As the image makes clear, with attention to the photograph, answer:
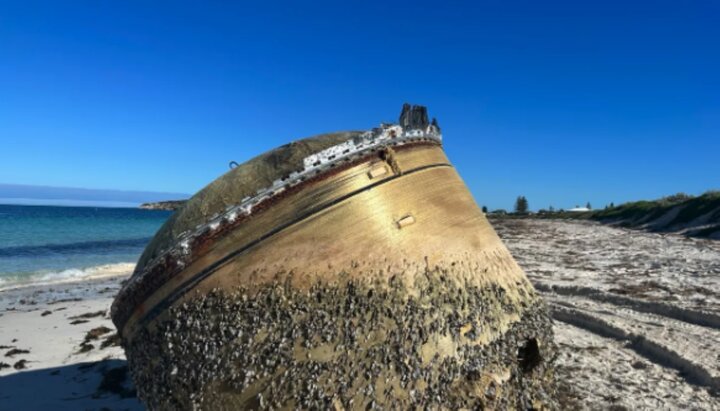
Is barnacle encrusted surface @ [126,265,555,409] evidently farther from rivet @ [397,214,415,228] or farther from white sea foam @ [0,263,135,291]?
white sea foam @ [0,263,135,291]

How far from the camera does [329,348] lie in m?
2.50

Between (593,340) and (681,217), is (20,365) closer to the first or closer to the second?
(593,340)

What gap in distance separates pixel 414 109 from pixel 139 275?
197 centimetres

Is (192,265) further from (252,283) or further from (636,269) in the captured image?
(636,269)

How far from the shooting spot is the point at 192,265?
266cm

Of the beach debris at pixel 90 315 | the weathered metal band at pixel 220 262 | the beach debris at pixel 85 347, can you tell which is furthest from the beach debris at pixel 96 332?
the weathered metal band at pixel 220 262

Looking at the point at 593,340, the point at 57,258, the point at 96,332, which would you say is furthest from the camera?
the point at 57,258

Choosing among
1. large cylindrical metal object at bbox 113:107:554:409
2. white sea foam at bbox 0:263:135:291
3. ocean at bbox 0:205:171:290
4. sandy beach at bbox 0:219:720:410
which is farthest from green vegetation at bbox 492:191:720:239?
ocean at bbox 0:205:171:290

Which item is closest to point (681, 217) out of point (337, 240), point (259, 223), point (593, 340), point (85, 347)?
point (593, 340)

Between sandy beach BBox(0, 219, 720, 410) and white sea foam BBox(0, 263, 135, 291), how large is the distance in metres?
3.80

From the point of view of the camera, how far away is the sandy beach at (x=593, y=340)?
16.5 ft

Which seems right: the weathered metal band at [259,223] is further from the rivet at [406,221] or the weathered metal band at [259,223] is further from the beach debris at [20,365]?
the beach debris at [20,365]

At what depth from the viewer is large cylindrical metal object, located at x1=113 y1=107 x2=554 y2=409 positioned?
8.25ft

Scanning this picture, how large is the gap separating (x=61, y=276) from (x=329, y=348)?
2034cm
